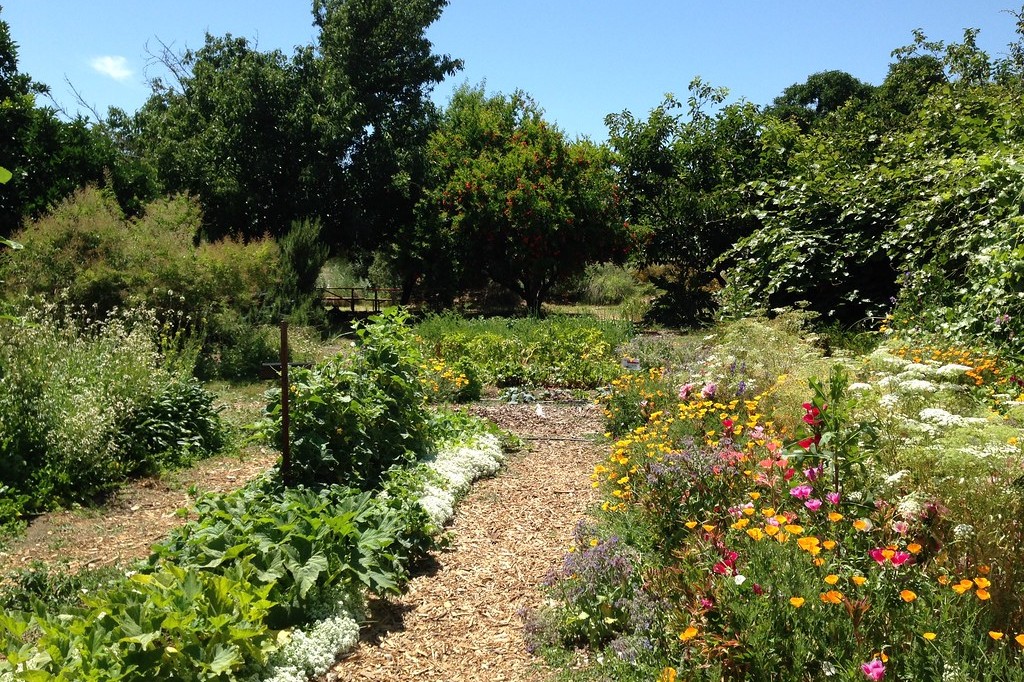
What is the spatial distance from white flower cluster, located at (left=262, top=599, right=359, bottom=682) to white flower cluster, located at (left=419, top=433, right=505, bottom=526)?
1223 mm

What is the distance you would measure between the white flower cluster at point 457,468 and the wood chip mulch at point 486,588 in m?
0.10

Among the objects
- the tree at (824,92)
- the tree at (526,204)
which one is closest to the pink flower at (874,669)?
the tree at (526,204)

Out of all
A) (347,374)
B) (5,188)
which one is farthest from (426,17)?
(347,374)

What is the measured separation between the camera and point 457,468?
5.68 metres

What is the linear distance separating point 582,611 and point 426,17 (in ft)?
61.9

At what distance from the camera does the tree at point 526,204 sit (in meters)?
17.4

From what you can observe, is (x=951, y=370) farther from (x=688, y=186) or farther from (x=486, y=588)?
(x=688, y=186)

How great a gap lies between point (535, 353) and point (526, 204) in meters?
7.66

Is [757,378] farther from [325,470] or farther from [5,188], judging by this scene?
[5,188]

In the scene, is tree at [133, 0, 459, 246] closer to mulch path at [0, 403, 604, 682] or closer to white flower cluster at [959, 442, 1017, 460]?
mulch path at [0, 403, 604, 682]

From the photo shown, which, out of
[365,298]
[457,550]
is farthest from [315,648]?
[365,298]

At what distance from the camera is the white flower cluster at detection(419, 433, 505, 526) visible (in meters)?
4.90

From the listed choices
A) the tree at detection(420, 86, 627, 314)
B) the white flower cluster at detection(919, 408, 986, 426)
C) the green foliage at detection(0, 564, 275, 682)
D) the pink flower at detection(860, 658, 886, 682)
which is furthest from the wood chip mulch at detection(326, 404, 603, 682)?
the tree at detection(420, 86, 627, 314)

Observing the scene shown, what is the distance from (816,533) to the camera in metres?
3.00
